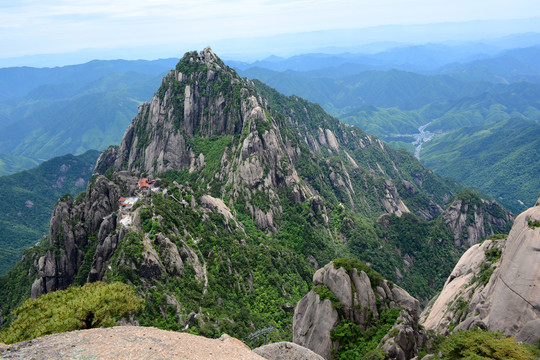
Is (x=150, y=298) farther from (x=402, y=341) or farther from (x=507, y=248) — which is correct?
(x=507, y=248)

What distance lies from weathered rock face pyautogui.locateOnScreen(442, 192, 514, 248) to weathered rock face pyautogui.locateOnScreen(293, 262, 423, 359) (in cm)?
12696

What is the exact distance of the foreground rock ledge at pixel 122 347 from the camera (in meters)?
24.4

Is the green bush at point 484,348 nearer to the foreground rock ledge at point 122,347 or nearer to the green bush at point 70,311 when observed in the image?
the foreground rock ledge at point 122,347

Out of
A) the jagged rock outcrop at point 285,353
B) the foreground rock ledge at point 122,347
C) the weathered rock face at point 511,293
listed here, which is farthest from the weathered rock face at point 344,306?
the foreground rock ledge at point 122,347

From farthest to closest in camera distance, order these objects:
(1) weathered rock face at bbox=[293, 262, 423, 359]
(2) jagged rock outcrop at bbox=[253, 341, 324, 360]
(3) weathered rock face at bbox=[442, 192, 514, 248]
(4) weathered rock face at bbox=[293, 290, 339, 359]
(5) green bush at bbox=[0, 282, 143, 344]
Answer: (3) weathered rock face at bbox=[442, 192, 514, 248] → (1) weathered rock face at bbox=[293, 262, 423, 359] → (4) weathered rock face at bbox=[293, 290, 339, 359] → (2) jagged rock outcrop at bbox=[253, 341, 324, 360] → (5) green bush at bbox=[0, 282, 143, 344]

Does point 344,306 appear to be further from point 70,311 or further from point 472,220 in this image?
point 472,220

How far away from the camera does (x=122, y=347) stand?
26109 mm

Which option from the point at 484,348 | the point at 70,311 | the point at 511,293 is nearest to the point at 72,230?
the point at 70,311

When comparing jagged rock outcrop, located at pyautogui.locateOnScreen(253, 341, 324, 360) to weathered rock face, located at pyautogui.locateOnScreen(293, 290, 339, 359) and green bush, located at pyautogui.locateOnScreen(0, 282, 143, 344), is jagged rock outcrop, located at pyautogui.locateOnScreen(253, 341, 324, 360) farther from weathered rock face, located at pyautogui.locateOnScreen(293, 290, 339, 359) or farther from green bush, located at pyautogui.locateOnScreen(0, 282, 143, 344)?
green bush, located at pyautogui.locateOnScreen(0, 282, 143, 344)

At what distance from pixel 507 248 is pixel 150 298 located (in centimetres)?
5211

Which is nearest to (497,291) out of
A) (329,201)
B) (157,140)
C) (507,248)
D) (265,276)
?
(507,248)

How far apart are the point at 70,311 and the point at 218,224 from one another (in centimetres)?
6083

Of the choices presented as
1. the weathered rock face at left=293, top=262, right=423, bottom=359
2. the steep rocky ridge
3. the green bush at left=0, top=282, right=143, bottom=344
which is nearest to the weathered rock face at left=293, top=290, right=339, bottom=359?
the weathered rock face at left=293, top=262, right=423, bottom=359

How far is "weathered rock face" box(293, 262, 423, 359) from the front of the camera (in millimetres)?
43656
